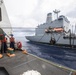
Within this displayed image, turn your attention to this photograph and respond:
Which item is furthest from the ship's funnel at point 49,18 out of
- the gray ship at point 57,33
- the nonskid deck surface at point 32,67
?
the nonskid deck surface at point 32,67

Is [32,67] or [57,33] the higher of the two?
[57,33]

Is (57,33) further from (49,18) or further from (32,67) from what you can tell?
(32,67)

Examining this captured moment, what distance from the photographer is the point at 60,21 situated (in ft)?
171

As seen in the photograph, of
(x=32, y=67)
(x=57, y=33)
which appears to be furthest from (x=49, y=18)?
(x=32, y=67)

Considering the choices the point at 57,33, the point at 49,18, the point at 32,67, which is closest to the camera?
the point at 32,67

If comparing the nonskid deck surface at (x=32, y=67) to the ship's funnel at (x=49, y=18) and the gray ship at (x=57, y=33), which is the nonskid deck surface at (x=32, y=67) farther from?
the ship's funnel at (x=49, y=18)

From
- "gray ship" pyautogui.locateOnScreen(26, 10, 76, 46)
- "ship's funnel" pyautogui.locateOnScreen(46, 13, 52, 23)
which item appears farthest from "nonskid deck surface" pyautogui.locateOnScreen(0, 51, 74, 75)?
"ship's funnel" pyautogui.locateOnScreen(46, 13, 52, 23)

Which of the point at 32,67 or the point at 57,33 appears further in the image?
the point at 57,33

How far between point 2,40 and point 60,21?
140ft

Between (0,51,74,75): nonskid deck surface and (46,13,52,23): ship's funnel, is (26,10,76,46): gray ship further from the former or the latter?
(0,51,74,75): nonskid deck surface

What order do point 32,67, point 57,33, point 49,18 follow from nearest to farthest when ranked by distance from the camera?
point 32,67 < point 57,33 < point 49,18

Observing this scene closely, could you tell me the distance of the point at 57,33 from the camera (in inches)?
1935

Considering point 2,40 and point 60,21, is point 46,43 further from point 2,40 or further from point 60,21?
point 2,40

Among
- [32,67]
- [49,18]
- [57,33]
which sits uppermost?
[49,18]
